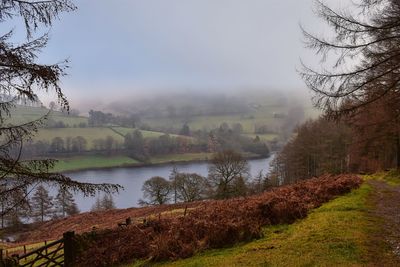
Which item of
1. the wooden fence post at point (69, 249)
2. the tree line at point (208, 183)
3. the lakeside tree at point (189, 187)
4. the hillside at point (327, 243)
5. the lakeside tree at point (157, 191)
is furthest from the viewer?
the lakeside tree at point (157, 191)

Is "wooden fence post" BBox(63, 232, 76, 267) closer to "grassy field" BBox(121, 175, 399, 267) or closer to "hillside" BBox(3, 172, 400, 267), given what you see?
"hillside" BBox(3, 172, 400, 267)

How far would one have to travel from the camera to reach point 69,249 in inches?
557

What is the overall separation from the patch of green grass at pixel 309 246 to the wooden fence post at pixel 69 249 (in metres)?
2.69

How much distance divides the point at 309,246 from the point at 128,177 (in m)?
95.7

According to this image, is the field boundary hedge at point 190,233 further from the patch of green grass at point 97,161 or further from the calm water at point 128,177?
the patch of green grass at point 97,161

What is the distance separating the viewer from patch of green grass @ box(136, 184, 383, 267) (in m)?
9.97

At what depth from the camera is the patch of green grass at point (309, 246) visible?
997cm

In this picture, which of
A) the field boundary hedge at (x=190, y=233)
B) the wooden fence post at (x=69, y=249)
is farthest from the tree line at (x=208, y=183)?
the wooden fence post at (x=69, y=249)

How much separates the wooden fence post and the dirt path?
31.6 ft

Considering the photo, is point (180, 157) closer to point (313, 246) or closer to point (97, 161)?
point (97, 161)

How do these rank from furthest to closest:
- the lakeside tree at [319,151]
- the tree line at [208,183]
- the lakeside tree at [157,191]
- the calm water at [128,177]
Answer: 1. the calm water at [128,177]
2. the lakeside tree at [157,191]
3. the tree line at [208,183]
4. the lakeside tree at [319,151]

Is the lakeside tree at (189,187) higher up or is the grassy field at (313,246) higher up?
the grassy field at (313,246)

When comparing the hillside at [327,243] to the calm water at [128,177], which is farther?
the calm water at [128,177]

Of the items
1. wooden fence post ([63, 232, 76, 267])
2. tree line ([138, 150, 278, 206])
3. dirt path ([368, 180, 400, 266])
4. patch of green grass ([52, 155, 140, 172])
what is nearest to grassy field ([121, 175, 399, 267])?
dirt path ([368, 180, 400, 266])
